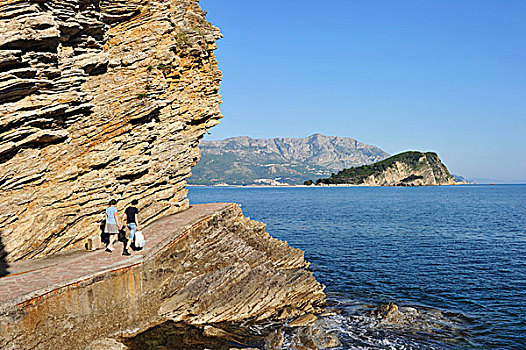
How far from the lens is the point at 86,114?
1627 centimetres

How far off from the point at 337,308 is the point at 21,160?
14.3 metres

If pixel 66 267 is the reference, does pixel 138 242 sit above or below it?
above

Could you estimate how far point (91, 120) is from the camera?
16.4m

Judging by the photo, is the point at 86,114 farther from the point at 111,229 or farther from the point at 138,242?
the point at 138,242

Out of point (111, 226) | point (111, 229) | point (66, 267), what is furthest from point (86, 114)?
point (66, 267)

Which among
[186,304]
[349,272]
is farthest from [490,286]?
[186,304]

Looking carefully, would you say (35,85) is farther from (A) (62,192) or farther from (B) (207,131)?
(B) (207,131)

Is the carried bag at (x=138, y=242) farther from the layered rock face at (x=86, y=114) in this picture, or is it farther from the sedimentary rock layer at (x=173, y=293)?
the layered rock face at (x=86, y=114)

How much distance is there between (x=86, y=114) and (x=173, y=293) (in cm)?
791

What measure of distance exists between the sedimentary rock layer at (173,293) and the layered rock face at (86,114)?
3216 millimetres

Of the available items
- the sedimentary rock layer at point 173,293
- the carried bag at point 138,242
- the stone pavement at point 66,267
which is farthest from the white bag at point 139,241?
the sedimentary rock layer at point 173,293

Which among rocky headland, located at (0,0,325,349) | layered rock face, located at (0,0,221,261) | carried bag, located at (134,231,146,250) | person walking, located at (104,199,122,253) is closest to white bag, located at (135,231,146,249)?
carried bag, located at (134,231,146,250)

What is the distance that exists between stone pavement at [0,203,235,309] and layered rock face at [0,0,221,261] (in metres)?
1.01

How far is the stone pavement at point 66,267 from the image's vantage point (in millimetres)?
10719
